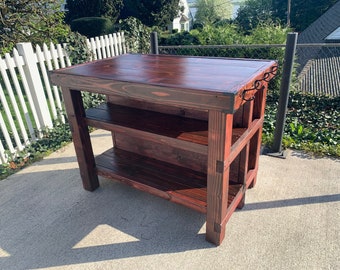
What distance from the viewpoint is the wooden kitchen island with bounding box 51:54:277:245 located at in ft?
5.00

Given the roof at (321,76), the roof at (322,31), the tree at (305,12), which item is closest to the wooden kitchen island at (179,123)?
the roof at (321,76)

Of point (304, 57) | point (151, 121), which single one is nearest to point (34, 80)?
point (151, 121)

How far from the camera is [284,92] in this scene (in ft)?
9.23

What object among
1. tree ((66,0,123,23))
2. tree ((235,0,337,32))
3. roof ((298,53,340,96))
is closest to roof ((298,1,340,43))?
roof ((298,53,340,96))

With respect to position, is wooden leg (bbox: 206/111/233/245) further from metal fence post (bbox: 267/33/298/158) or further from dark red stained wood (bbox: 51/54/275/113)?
metal fence post (bbox: 267/33/298/158)

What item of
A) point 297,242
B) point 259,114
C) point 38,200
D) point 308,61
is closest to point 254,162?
point 259,114

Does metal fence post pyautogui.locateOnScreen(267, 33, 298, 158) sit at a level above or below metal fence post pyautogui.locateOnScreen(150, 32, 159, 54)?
below

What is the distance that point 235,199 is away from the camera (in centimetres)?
195

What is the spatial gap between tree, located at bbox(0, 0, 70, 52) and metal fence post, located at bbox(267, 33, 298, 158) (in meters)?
4.97

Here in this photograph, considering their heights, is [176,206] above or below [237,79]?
below

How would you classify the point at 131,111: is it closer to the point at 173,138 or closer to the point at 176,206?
the point at 173,138

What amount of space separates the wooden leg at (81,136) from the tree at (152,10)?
17.0 metres

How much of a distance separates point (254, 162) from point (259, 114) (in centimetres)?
46

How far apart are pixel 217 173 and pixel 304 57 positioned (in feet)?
45.0
